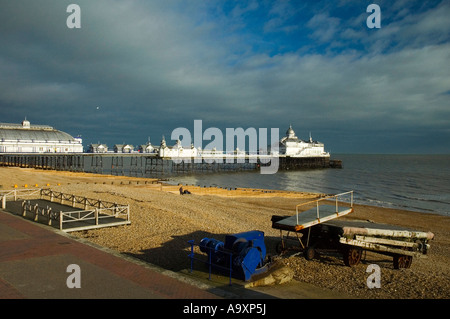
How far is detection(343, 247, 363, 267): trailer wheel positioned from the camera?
10289 millimetres

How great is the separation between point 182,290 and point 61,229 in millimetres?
8068

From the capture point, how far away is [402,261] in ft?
35.5

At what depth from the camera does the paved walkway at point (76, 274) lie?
654 cm

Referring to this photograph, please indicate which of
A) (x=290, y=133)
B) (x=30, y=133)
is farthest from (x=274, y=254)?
(x=290, y=133)

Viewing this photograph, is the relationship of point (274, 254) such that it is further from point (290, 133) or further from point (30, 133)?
point (290, 133)

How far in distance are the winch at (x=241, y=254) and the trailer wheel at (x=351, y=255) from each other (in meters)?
3.26

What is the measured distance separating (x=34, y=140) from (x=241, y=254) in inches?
4217

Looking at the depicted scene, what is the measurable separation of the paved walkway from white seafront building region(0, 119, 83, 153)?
96.1 m

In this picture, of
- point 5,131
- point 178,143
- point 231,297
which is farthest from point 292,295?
point 5,131

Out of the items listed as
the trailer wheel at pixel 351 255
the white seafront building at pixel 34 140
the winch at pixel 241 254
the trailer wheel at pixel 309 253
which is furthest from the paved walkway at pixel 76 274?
the white seafront building at pixel 34 140

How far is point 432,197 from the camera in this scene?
41.7 meters

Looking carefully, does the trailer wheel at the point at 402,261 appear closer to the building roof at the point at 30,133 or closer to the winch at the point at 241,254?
the winch at the point at 241,254

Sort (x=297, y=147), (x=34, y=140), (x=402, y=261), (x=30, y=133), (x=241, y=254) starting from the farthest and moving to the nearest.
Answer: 1. (x=297, y=147)
2. (x=30, y=133)
3. (x=34, y=140)
4. (x=402, y=261)
5. (x=241, y=254)
